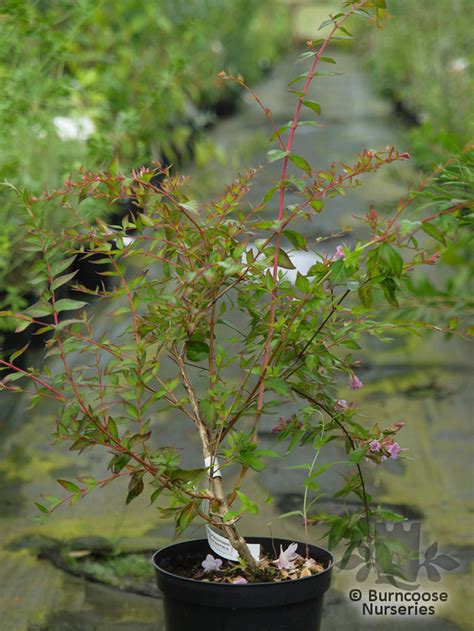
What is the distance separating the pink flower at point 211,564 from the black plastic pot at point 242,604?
0.07 metres

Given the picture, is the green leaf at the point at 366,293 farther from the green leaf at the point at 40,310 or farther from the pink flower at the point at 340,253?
the green leaf at the point at 40,310

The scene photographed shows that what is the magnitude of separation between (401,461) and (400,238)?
1.73 metres

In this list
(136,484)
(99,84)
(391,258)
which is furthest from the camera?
(99,84)

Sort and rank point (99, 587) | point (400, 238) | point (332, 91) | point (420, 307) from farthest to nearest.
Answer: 1. point (332, 91)
2. point (99, 587)
3. point (420, 307)
4. point (400, 238)

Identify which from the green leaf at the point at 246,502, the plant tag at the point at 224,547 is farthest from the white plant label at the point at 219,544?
the green leaf at the point at 246,502

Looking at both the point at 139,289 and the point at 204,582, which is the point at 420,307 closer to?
the point at 139,289

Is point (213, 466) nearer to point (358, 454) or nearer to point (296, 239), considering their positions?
point (358, 454)

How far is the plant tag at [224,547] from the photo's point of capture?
5.53 ft

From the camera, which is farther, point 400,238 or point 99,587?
point 99,587

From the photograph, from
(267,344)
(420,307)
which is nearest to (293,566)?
(267,344)

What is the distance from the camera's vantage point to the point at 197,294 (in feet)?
5.39

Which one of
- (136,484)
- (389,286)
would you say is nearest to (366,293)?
(389,286)

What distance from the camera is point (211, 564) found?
1.71 meters

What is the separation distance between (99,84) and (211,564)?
452 cm
